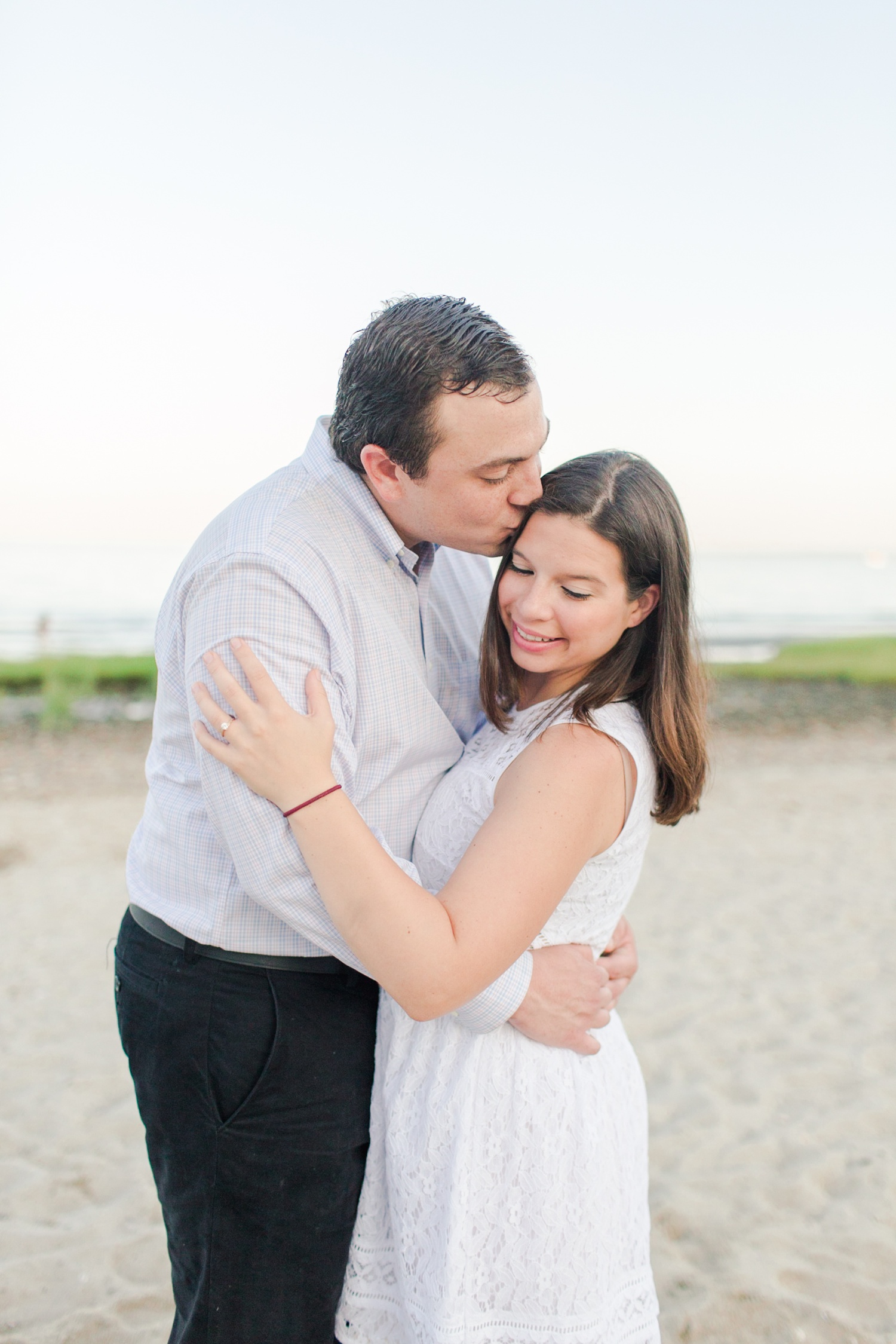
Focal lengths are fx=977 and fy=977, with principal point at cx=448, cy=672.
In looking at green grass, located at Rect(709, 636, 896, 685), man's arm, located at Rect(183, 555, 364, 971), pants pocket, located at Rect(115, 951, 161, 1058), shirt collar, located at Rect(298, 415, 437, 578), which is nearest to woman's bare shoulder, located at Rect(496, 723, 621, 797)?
man's arm, located at Rect(183, 555, 364, 971)

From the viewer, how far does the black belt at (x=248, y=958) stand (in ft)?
5.91

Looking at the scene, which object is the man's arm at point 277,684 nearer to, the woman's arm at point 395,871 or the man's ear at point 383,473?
the woman's arm at point 395,871

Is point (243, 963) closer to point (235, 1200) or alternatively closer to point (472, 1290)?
point (235, 1200)

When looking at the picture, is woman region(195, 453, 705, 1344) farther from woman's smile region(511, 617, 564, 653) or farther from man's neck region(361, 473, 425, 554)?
man's neck region(361, 473, 425, 554)

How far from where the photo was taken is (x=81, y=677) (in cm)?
1382

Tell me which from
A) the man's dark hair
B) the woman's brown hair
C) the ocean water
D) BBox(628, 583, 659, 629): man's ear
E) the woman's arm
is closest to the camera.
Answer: the woman's arm

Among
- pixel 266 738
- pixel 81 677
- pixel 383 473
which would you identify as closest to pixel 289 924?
pixel 266 738

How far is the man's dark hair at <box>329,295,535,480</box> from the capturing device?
73.0 inches

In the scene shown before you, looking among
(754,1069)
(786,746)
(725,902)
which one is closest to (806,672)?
(786,746)

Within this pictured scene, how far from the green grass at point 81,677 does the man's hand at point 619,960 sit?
11.7m

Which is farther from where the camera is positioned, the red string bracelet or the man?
the man

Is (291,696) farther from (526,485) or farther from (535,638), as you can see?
(526,485)

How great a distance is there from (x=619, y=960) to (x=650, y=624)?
73cm

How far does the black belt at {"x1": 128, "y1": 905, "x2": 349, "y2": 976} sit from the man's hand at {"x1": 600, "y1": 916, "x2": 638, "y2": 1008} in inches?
23.1
